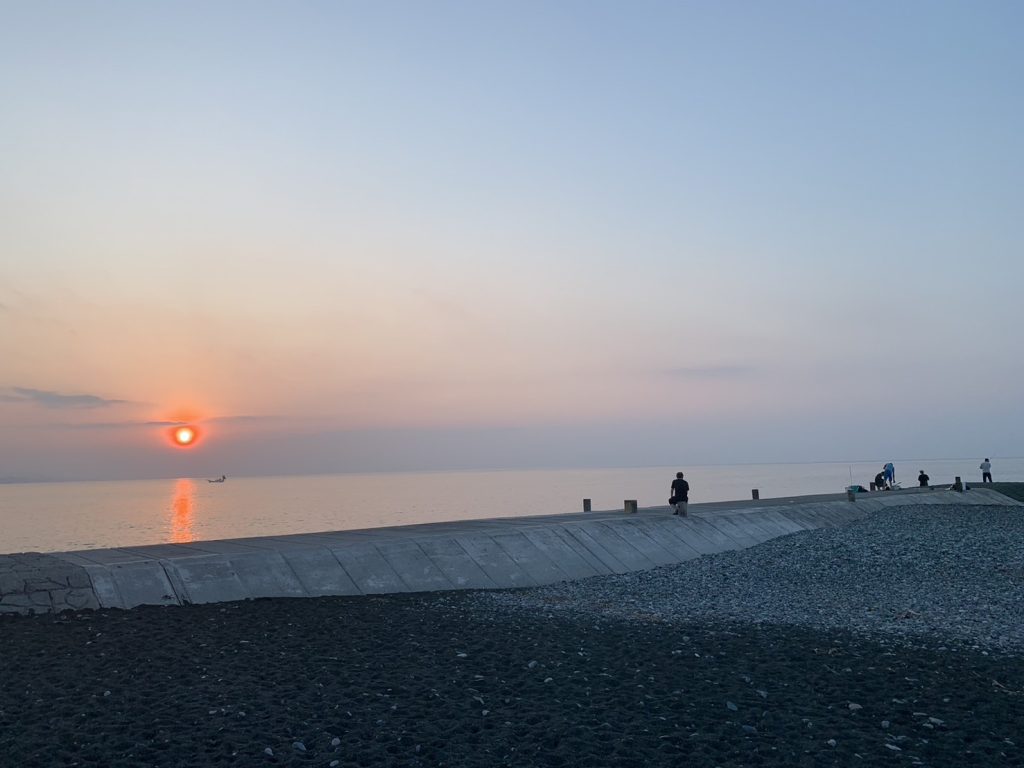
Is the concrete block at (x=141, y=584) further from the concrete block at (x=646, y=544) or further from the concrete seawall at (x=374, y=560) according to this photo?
the concrete block at (x=646, y=544)

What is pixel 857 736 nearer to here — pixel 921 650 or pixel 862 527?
pixel 921 650

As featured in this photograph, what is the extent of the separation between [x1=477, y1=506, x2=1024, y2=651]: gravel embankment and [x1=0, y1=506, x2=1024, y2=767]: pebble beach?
136mm

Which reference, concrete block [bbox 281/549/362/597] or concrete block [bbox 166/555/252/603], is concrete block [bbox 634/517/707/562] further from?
concrete block [bbox 166/555/252/603]

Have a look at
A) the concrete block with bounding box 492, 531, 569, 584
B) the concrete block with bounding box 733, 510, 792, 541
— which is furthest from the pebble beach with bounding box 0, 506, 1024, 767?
the concrete block with bounding box 733, 510, 792, 541

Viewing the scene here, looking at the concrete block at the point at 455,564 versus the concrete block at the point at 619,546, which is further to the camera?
the concrete block at the point at 619,546

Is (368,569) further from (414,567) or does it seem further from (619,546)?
(619,546)

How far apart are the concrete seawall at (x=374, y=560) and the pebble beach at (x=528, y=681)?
970 mm

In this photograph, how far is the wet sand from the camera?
9.01 meters

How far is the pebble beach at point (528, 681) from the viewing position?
9094mm

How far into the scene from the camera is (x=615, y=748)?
9.09 meters

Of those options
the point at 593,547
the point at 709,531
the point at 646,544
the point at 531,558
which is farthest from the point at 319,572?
the point at 709,531

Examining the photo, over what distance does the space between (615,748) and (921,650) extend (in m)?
7.31

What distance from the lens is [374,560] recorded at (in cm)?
2183

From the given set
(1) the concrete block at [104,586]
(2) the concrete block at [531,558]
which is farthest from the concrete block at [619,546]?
(1) the concrete block at [104,586]
